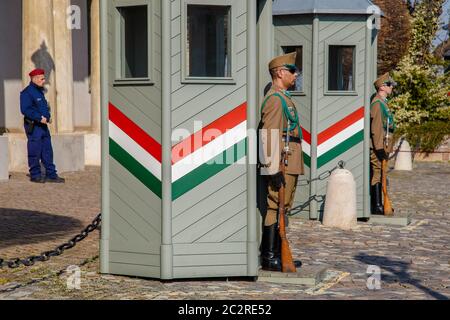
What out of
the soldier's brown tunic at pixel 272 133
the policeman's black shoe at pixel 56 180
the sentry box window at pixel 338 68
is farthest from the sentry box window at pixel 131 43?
the policeman's black shoe at pixel 56 180

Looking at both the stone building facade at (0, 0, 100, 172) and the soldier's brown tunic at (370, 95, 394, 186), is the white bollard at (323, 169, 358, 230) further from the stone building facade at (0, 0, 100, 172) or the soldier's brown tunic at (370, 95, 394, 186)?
the stone building facade at (0, 0, 100, 172)

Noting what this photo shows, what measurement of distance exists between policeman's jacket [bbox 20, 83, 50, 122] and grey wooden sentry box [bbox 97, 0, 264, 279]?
26.8ft

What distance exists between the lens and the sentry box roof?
1255 centimetres

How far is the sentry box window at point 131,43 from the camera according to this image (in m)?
7.86

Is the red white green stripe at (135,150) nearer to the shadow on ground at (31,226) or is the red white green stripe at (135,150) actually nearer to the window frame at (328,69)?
the shadow on ground at (31,226)

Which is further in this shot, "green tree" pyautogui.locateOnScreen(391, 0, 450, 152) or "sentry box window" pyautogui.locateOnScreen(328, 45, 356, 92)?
"green tree" pyautogui.locateOnScreen(391, 0, 450, 152)

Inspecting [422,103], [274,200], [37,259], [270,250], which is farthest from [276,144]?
[422,103]

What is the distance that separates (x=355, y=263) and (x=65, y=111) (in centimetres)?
1100

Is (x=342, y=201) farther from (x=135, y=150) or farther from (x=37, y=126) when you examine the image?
(x=37, y=126)

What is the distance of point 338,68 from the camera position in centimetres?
1288

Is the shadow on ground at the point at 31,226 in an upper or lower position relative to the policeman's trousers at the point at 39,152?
lower

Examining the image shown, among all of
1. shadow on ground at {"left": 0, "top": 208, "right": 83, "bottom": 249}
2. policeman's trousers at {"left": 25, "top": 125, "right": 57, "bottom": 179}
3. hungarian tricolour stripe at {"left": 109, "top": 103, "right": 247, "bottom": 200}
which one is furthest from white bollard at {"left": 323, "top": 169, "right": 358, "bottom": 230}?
policeman's trousers at {"left": 25, "top": 125, "right": 57, "bottom": 179}

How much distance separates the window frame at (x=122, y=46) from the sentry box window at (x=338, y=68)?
207 inches
